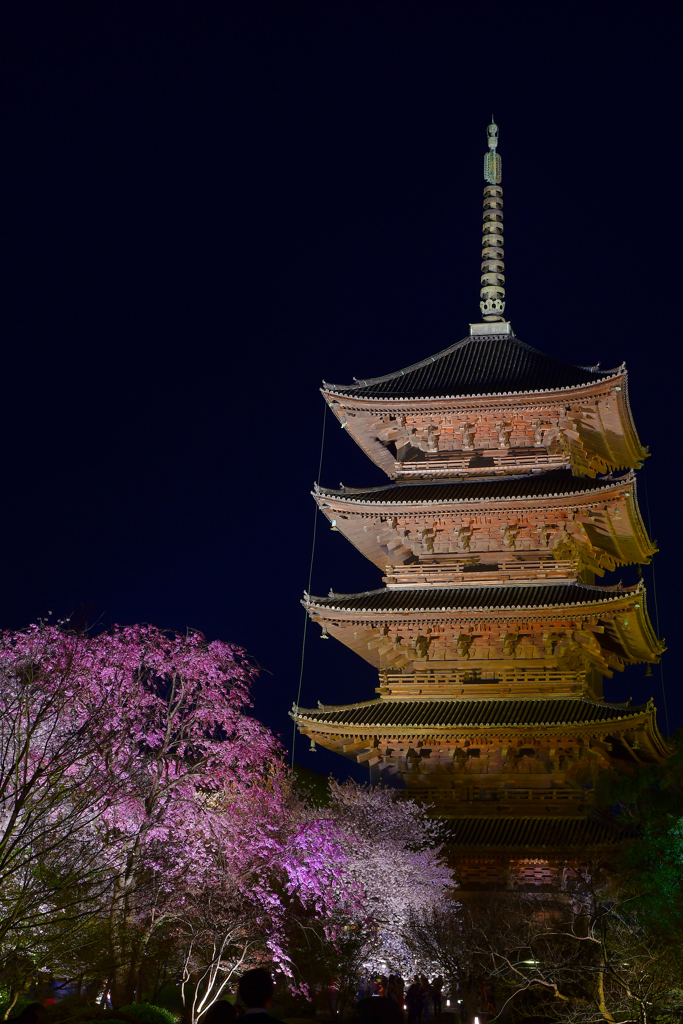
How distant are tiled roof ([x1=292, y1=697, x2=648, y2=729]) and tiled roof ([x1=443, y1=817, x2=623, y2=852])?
8.97 ft

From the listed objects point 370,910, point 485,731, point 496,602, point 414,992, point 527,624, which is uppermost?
point 496,602

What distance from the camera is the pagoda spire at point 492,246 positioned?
44.9 meters

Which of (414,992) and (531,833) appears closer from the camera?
(414,992)

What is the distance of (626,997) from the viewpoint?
18.4 m

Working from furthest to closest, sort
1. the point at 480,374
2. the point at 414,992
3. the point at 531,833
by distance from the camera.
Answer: the point at 480,374 → the point at 531,833 → the point at 414,992

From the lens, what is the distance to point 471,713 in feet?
116

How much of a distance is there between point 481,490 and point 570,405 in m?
4.00

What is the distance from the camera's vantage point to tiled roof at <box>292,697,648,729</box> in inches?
1336

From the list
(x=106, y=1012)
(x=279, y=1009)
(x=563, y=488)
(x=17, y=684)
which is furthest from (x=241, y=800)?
(x=563, y=488)

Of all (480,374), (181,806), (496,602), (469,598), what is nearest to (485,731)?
(496,602)

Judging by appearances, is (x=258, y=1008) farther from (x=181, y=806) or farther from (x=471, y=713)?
(x=471, y=713)

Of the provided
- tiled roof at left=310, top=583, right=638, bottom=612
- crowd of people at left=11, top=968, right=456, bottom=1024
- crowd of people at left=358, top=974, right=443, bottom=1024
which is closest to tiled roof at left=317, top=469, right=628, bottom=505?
tiled roof at left=310, top=583, right=638, bottom=612

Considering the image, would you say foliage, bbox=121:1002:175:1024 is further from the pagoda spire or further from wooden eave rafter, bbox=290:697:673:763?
the pagoda spire

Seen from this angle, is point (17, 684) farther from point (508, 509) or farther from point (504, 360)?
point (504, 360)
